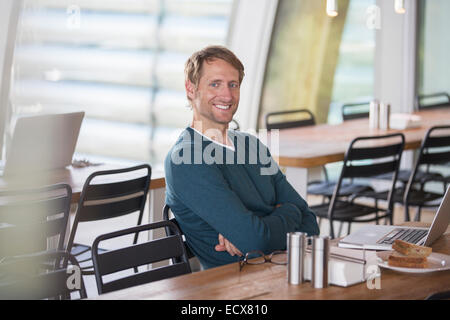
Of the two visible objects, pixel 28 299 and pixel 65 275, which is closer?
pixel 28 299

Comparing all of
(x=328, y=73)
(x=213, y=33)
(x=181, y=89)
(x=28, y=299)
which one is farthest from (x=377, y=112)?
(x=28, y=299)

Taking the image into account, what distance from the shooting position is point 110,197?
3244 millimetres

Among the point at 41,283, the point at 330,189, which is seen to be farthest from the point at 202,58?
the point at 330,189

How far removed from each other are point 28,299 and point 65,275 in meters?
0.14

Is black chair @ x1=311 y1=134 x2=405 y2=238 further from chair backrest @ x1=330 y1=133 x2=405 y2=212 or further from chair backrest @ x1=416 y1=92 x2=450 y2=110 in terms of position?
chair backrest @ x1=416 y1=92 x2=450 y2=110

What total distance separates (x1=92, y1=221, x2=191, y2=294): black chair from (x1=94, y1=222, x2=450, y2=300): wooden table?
20cm

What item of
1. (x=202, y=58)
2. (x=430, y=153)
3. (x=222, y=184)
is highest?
(x=202, y=58)

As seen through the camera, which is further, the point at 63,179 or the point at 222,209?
the point at 63,179

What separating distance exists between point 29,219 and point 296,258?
142 cm

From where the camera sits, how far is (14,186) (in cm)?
331

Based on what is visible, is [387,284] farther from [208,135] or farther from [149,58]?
[149,58]

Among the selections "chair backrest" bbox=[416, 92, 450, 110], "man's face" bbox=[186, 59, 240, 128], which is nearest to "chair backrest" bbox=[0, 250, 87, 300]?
"man's face" bbox=[186, 59, 240, 128]

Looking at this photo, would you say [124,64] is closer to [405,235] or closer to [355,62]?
[355,62]
